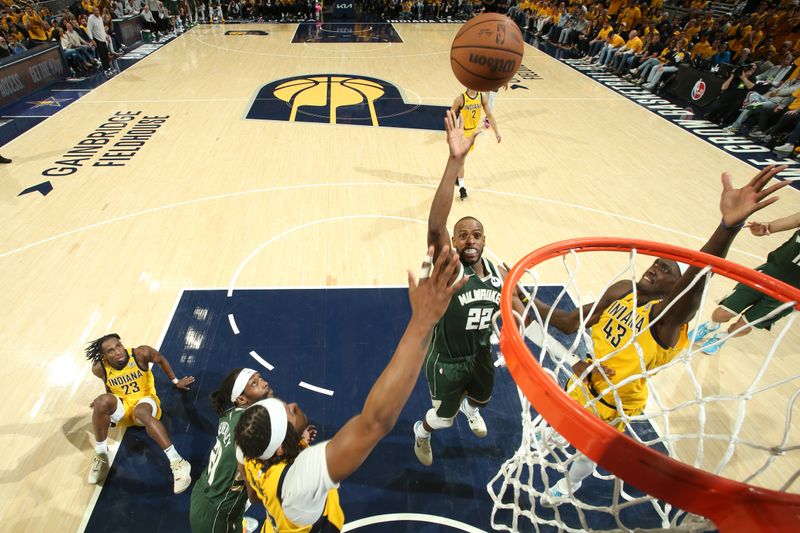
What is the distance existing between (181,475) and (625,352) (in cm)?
297

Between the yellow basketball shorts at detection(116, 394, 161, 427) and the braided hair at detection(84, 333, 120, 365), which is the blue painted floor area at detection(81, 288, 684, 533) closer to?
the yellow basketball shorts at detection(116, 394, 161, 427)

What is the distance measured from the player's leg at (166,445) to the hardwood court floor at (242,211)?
457mm

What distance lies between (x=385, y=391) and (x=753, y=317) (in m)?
3.90

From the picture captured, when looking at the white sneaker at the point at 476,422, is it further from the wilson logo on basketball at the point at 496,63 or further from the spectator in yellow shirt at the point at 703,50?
the spectator in yellow shirt at the point at 703,50

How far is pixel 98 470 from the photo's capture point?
3.16m

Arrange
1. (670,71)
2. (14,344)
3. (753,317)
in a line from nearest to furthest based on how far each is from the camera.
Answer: (753,317), (14,344), (670,71)

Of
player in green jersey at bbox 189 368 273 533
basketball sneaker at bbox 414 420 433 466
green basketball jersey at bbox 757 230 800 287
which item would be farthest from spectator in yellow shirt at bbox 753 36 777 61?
player in green jersey at bbox 189 368 273 533

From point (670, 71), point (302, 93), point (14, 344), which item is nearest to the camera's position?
point (14, 344)

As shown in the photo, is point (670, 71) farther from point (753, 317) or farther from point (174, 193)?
point (174, 193)

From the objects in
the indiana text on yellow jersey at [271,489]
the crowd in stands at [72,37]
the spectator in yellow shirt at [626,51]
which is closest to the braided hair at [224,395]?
the indiana text on yellow jersey at [271,489]

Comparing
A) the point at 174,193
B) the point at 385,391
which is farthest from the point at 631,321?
the point at 174,193

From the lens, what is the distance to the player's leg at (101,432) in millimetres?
3143

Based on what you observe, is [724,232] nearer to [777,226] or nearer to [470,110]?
[777,226]

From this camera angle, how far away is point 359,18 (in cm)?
2048
